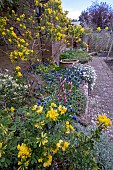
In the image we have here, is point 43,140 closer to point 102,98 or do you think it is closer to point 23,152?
point 23,152

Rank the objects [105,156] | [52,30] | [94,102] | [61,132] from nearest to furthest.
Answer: [61,132] → [105,156] → [52,30] → [94,102]

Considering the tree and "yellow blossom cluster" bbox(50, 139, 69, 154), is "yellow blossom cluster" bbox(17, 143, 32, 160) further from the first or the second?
the tree

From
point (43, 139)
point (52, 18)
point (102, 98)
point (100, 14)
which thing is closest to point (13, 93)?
point (43, 139)

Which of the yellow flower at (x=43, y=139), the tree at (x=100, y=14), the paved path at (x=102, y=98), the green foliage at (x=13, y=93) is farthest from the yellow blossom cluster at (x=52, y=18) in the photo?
the tree at (x=100, y=14)

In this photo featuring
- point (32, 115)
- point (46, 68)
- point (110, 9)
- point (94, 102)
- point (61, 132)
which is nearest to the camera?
point (32, 115)

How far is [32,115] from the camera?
1150mm

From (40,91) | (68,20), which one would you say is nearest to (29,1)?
(68,20)

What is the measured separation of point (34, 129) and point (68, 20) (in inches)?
130

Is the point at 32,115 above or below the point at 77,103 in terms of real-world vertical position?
above

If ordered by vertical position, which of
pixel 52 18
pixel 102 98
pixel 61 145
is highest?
pixel 52 18

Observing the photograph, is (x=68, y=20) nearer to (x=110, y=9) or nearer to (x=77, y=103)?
(x=77, y=103)

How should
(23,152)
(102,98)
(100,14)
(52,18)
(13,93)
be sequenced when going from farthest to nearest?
(100,14), (102,98), (52,18), (13,93), (23,152)

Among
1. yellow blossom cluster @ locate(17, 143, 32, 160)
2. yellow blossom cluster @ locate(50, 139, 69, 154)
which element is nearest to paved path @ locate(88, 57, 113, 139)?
yellow blossom cluster @ locate(50, 139, 69, 154)

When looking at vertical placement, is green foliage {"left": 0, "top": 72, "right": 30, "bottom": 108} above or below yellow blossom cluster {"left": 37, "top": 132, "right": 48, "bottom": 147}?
below
